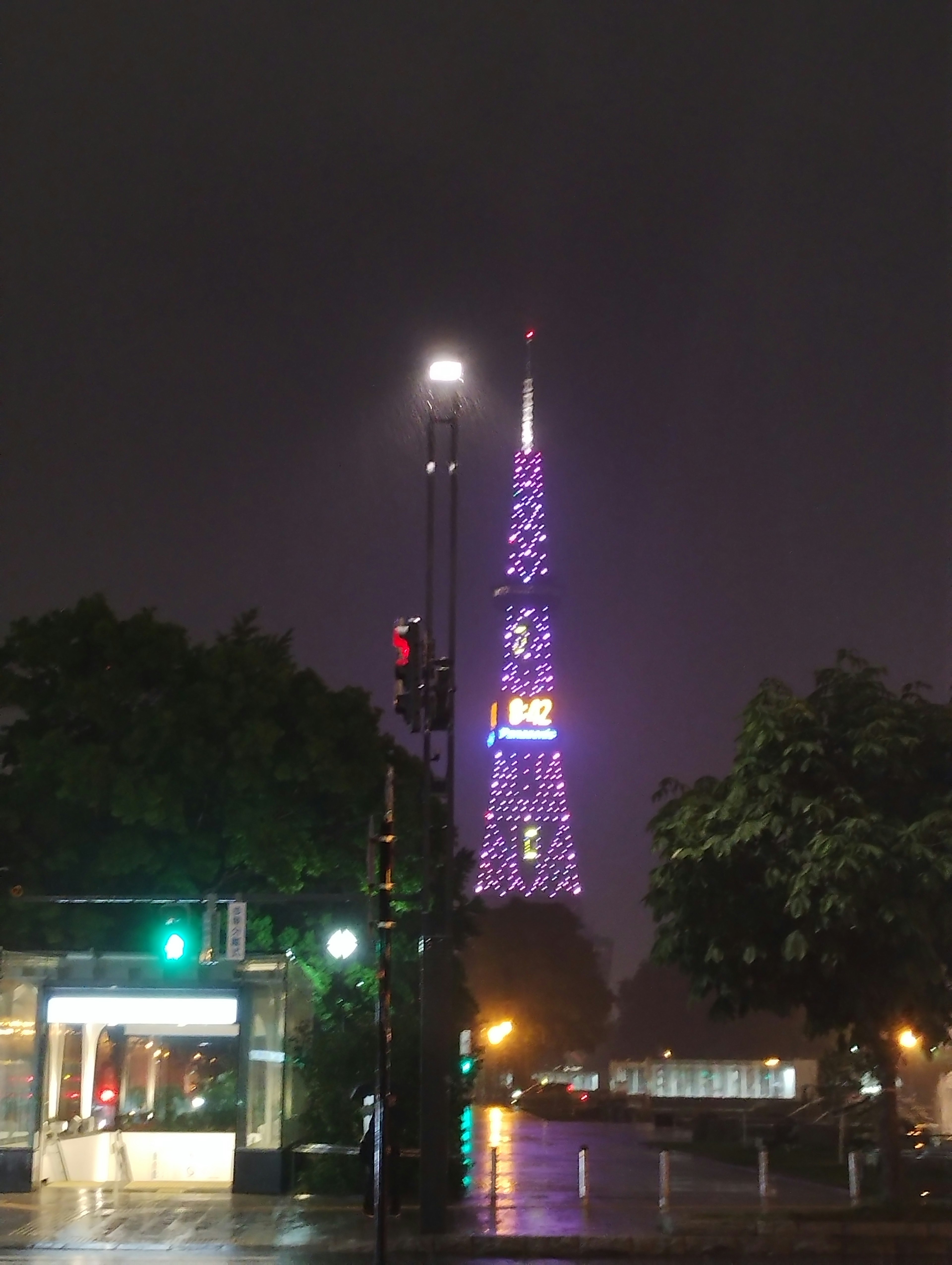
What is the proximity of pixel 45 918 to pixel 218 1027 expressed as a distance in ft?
16.3

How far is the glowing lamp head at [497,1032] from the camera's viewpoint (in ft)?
257

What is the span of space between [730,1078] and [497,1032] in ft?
40.1

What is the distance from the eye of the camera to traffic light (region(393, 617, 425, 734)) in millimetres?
18531

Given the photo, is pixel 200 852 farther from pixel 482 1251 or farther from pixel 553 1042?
pixel 553 1042

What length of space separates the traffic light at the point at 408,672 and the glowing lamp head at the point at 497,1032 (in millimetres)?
62408

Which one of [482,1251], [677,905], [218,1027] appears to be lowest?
[482,1251]

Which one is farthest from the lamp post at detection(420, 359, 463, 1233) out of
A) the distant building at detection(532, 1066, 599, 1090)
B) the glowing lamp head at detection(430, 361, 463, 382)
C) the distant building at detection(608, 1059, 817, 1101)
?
the distant building at detection(532, 1066, 599, 1090)

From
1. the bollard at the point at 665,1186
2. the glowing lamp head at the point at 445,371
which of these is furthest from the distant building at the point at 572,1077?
the glowing lamp head at the point at 445,371

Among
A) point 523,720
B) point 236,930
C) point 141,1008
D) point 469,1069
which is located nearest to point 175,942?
point 236,930

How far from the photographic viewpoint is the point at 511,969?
335 feet

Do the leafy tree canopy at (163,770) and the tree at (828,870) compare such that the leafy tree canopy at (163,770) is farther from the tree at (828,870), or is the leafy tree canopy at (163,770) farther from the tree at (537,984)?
the tree at (537,984)

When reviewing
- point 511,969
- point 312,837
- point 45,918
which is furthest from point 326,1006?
point 511,969

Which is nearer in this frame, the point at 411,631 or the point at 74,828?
the point at 411,631

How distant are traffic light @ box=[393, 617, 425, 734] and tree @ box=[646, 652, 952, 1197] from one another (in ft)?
17.4
